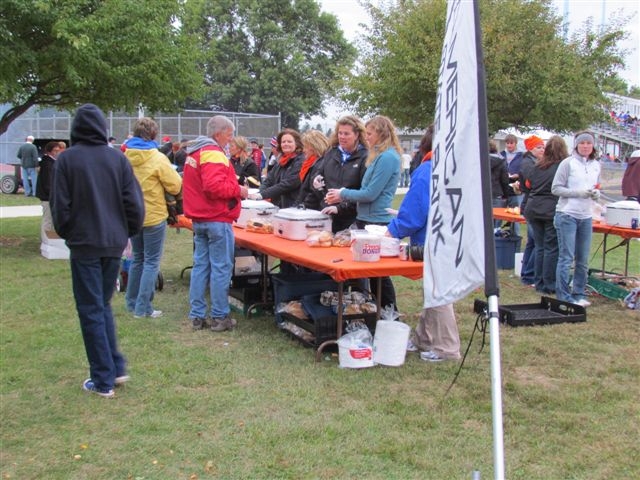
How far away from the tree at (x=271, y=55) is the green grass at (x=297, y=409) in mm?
40841

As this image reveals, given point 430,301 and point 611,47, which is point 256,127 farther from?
point 430,301

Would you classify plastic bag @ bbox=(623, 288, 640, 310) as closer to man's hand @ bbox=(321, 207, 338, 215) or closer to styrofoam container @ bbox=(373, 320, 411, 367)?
styrofoam container @ bbox=(373, 320, 411, 367)

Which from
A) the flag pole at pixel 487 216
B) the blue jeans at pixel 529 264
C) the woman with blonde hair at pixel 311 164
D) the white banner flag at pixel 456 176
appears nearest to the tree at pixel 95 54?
the woman with blonde hair at pixel 311 164

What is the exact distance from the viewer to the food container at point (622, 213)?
24.8 ft

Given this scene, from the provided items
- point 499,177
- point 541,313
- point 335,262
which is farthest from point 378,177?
point 499,177

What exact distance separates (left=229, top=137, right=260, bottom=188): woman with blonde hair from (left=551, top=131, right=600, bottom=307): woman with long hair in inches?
167

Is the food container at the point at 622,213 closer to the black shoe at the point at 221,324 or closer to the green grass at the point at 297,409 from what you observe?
the green grass at the point at 297,409

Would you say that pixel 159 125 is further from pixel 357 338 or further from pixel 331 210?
pixel 357 338

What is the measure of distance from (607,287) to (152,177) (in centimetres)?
538

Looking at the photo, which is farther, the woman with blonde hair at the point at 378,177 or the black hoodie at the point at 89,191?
the woman with blonde hair at the point at 378,177

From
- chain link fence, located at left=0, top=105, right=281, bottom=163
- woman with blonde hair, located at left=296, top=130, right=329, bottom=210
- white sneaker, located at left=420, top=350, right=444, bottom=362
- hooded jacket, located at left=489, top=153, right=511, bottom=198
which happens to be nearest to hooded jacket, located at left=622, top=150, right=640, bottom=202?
hooded jacket, located at left=489, top=153, right=511, bottom=198

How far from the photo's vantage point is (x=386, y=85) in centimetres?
1764

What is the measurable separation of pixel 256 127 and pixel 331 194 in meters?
22.2

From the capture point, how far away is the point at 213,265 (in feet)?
20.2
